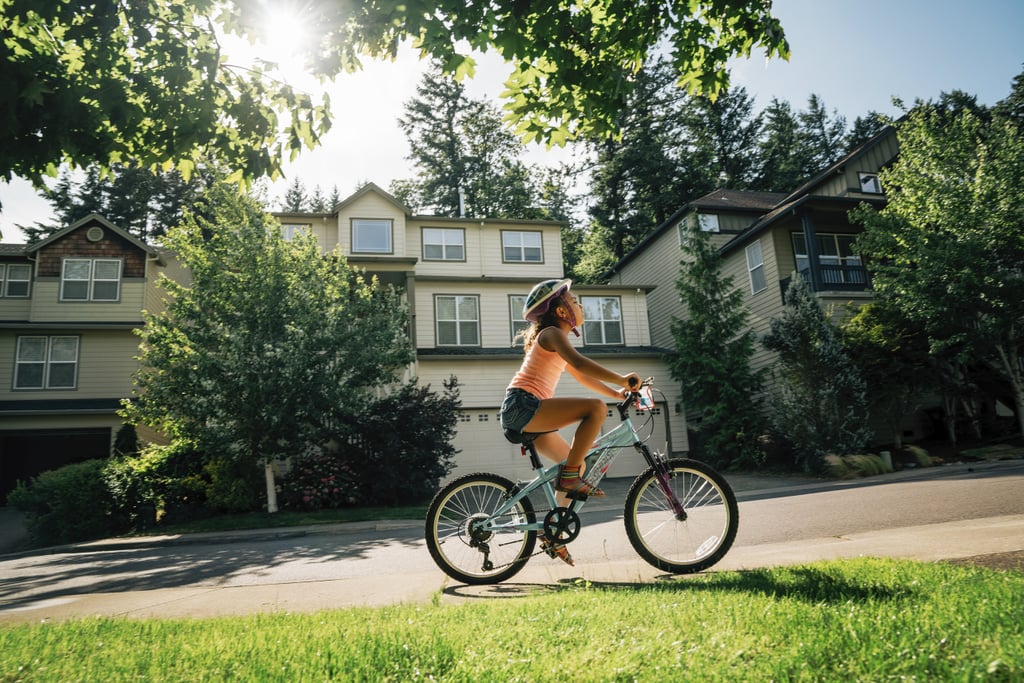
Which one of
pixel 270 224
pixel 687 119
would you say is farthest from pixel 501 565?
pixel 687 119

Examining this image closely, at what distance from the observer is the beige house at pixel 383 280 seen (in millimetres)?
22828

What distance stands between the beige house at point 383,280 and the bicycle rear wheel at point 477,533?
1772cm

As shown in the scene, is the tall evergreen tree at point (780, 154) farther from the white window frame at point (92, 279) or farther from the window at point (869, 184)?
the white window frame at point (92, 279)

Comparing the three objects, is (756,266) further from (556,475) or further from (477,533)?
(477,533)

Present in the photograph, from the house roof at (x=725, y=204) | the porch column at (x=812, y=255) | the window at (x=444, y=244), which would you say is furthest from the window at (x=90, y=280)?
the porch column at (x=812, y=255)

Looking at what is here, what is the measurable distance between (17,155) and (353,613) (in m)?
4.62

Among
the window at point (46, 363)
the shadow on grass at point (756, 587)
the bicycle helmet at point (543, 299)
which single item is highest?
the window at point (46, 363)

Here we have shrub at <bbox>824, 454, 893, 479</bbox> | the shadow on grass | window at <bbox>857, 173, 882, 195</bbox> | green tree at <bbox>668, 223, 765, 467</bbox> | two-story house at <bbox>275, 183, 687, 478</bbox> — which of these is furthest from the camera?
window at <bbox>857, 173, 882, 195</bbox>

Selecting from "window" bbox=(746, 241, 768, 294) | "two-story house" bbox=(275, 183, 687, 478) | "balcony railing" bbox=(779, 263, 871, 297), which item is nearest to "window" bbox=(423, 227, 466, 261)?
"two-story house" bbox=(275, 183, 687, 478)

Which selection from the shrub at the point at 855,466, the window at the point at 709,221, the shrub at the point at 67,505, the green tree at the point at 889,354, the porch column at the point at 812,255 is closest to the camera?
the shrub at the point at 67,505

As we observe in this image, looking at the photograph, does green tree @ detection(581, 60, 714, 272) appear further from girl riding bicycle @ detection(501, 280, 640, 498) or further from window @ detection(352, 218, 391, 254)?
girl riding bicycle @ detection(501, 280, 640, 498)

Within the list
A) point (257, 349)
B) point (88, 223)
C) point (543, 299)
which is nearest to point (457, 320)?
point (257, 349)

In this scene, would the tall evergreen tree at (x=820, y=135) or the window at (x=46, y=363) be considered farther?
the tall evergreen tree at (x=820, y=135)

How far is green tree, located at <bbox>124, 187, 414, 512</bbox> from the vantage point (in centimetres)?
1505
